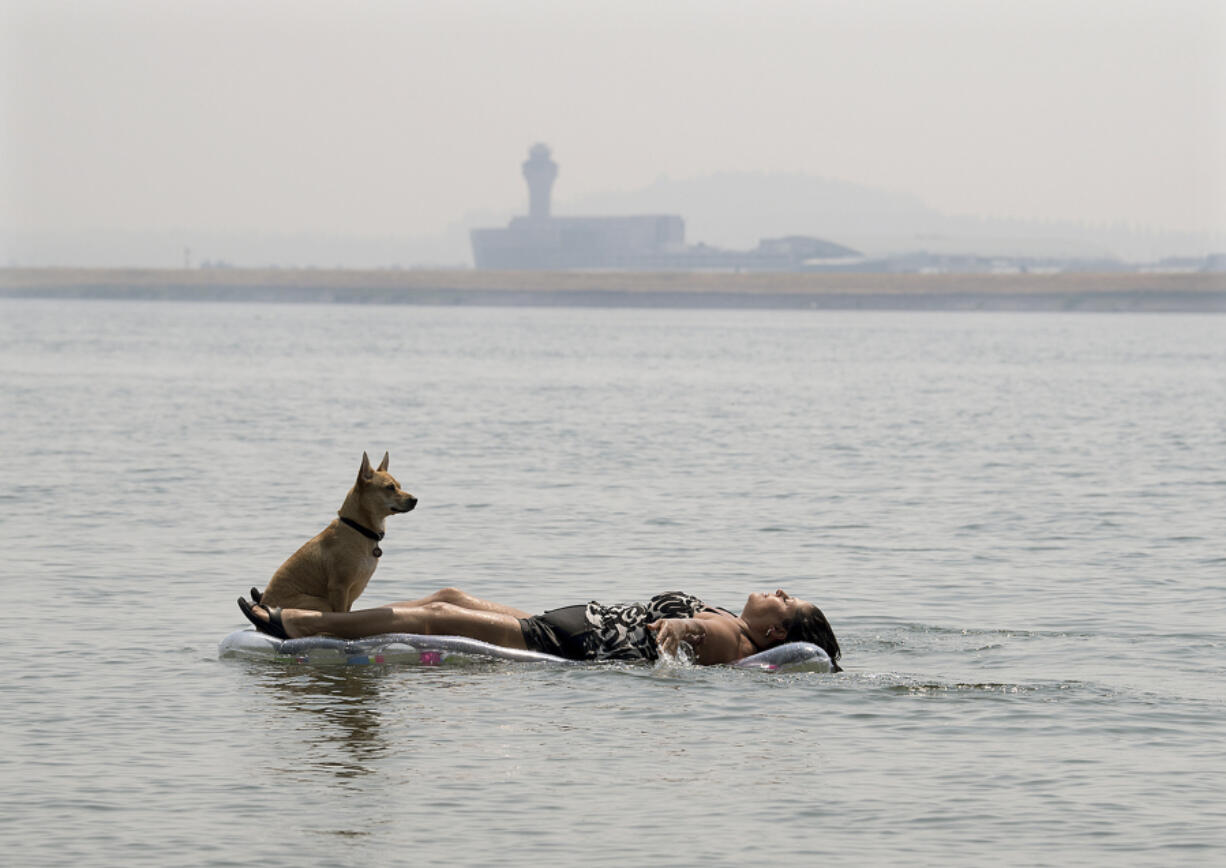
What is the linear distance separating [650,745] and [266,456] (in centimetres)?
2239

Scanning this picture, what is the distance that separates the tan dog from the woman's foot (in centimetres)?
12

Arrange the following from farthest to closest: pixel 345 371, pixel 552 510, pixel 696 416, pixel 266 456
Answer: pixel 345 371, pixel 696 416, pixel 266 456, pixel 552 510

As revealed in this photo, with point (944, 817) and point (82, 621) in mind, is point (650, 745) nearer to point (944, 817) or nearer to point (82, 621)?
point (944, 817)

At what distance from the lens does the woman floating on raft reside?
13109mm

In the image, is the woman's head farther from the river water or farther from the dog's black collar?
the dog's black collar

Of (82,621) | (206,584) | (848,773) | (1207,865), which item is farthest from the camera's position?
(206,584)

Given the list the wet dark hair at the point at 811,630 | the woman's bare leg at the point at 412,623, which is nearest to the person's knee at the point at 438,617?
the woman's bare leg at the point at 412,623

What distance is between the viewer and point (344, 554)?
12938 mm

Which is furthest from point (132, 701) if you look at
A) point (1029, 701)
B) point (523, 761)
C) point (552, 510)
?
point (552, 510)

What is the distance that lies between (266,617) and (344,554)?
0.78 meters

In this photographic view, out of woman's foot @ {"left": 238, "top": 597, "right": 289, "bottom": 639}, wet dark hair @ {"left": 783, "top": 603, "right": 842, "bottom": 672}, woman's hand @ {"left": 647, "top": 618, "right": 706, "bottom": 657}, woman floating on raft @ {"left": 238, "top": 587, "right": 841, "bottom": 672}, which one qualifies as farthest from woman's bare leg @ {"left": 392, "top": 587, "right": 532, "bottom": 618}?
wet dark hair @ {"left": 783, "top": 603, "right": 842, "bottom": 672}

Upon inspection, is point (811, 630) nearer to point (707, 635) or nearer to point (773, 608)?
point (773, 608)

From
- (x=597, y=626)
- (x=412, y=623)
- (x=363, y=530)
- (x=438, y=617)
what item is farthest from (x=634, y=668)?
(x=363, y=530)

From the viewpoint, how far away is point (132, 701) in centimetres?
1235
